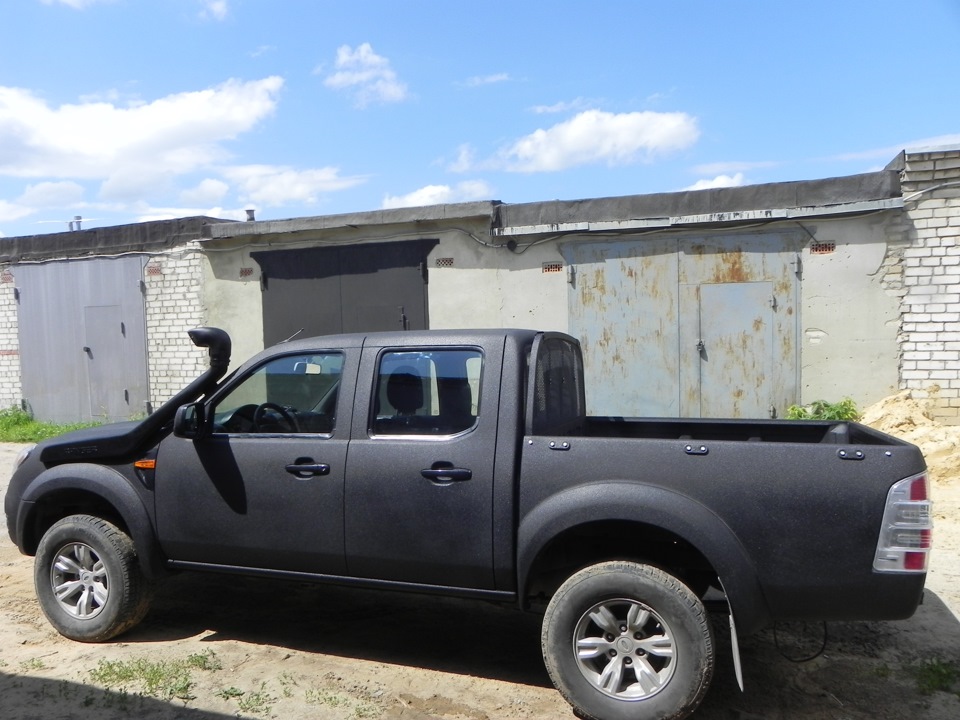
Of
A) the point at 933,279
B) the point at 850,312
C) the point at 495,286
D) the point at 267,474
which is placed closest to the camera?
the point at 267,474

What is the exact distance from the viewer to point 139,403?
48.4 ft

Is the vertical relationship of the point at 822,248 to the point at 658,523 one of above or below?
above

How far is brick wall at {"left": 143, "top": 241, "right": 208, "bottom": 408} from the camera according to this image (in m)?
14.1

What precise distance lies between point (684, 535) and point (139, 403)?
42.4 ft

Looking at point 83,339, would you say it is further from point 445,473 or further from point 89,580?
point 445,473

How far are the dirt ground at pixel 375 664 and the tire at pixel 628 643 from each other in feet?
0.96

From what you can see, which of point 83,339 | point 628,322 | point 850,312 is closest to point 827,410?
point 850,312

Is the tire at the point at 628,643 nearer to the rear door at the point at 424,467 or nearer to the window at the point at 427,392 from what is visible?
the rear door at the point at 424,467

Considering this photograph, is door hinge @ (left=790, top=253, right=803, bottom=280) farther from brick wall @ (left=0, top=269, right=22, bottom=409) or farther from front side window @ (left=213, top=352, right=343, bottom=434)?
brick wall @ (left=0, top=269, right=22, bottom=409)

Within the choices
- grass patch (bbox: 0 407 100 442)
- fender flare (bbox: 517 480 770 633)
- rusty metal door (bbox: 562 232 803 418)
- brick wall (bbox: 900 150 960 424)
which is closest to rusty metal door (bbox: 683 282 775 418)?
rusty metal door (bbox: 562 232 803 418)

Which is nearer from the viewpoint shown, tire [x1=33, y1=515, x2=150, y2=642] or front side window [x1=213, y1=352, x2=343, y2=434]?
front side window [x1=213, y1=352, x2=343, y2=434]

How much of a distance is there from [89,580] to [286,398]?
1585mm

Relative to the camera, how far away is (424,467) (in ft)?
13.9

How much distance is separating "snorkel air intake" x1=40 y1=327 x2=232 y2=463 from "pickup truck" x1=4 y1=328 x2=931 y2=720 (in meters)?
0.02
